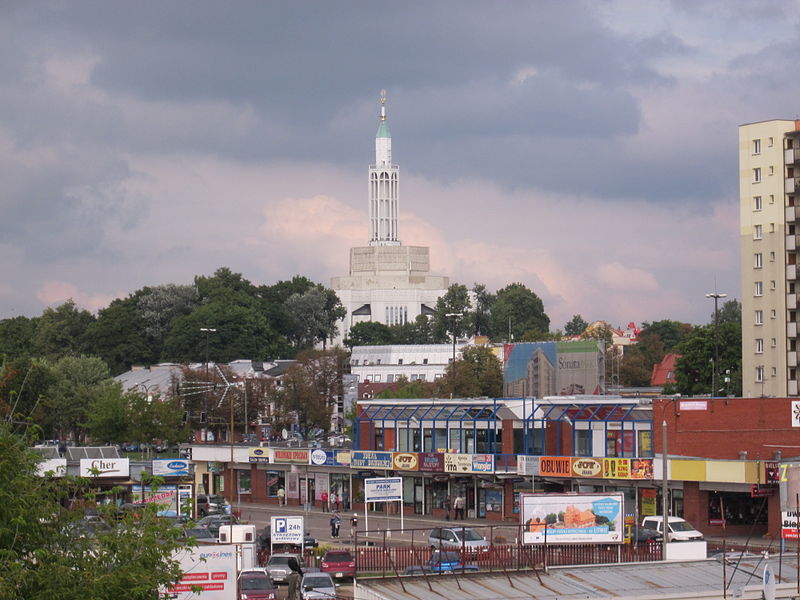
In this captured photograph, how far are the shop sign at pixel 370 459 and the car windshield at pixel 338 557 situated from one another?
28.6m

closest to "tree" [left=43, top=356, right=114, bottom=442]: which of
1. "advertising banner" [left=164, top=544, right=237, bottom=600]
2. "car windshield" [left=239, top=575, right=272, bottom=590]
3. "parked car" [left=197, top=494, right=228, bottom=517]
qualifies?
"parked car" [left=197, top=494, right=228, bottom=517]

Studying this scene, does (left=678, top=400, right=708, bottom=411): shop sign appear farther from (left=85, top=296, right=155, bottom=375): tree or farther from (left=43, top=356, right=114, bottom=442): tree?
(left=85, top=296, right=155, bottom=375): tree

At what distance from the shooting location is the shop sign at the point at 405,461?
76250 mm

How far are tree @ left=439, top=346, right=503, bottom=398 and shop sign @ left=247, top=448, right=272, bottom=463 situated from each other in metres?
37.1

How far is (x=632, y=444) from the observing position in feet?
226

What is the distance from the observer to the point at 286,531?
52.0 m

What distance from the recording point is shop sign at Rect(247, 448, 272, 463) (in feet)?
282

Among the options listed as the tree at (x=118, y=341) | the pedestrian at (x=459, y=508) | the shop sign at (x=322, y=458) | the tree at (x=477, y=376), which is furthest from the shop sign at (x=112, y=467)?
the tree at (x=118, y=341)

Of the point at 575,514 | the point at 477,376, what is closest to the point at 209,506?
the point at 575,514

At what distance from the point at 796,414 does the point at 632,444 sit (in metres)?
8.17

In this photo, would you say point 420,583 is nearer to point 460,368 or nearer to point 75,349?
point 460,368

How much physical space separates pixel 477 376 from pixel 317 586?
3507 inches

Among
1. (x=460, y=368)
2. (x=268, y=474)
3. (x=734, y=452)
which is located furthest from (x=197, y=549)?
(x=460, y=368)

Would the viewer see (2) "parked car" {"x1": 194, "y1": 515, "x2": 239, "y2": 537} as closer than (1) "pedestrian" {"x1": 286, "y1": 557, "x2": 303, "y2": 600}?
No
